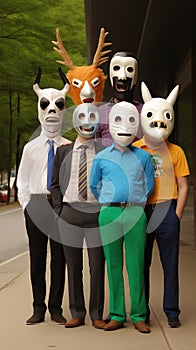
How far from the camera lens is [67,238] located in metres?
6.61

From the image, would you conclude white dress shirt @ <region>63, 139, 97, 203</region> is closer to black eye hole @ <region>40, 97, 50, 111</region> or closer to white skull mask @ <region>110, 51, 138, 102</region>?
black eye hole @ <region>40, 97, 50, 111</region>

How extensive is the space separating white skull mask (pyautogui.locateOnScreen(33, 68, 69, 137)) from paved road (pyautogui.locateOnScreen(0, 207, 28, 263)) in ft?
21.4

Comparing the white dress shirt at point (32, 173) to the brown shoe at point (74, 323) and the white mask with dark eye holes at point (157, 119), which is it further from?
the brown shoe at point (74, 323)

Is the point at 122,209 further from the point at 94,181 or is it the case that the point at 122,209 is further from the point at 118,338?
the point at 118,338

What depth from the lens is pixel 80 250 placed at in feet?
21.9

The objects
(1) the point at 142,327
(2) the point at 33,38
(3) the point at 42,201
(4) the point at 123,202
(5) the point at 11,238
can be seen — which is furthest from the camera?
(2) the point at 33,38

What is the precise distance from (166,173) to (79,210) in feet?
2.78

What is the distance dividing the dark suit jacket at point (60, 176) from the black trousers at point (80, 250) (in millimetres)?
88

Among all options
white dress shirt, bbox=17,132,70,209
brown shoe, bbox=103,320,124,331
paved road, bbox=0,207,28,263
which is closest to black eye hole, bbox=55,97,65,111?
white dress shirt, bbox=17,132,70,209

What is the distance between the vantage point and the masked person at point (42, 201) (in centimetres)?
680

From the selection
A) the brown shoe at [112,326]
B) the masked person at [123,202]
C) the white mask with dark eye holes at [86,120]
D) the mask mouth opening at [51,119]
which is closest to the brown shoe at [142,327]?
the masked person at [123,202]

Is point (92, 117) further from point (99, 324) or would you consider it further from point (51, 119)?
point (99, 324)

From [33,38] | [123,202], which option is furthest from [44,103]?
[33,38]

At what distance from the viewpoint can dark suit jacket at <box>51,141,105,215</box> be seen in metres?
6.59
